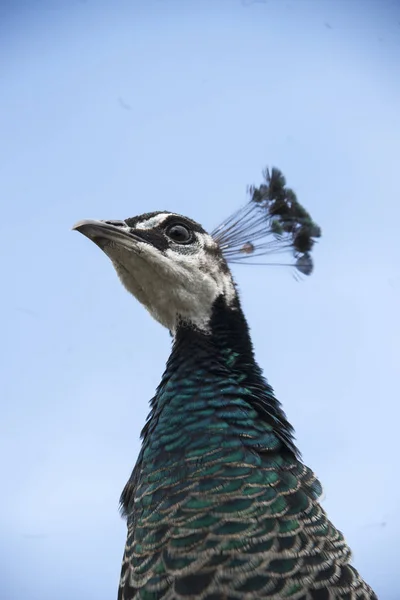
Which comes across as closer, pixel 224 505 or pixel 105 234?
pixel 224 505

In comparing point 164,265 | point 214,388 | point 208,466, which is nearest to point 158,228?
point 164,265

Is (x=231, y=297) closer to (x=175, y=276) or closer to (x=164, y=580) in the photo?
(x=175, y=276)

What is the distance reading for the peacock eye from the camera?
3881mm

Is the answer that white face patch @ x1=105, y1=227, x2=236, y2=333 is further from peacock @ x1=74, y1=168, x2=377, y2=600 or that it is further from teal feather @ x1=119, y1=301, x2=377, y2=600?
teal feather @ x1=119, y1=301, x2=377, y2=600

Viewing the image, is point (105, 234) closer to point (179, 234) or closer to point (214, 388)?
point (179, 234)

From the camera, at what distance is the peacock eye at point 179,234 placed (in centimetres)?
388

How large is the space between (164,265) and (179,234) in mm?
278

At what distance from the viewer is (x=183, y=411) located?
10.5 ft

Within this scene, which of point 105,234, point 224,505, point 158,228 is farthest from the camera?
point 158,228

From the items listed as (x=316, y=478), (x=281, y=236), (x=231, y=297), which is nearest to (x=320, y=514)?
(x=316, y=478)

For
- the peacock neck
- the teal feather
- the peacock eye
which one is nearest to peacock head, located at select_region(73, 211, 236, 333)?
the peacock eye

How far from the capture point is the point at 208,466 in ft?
9.48

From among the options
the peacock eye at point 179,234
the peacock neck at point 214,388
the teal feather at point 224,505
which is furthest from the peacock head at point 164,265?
the teal feather at point 224,505

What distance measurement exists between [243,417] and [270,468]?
282 mm
